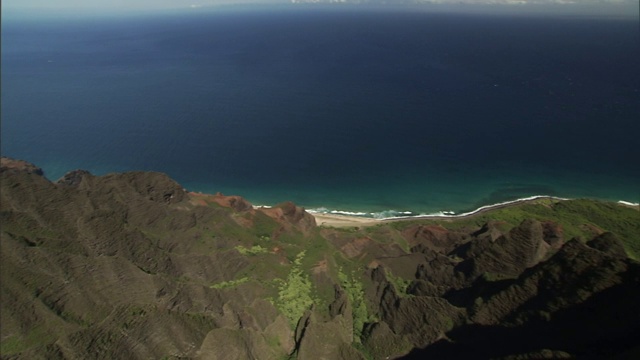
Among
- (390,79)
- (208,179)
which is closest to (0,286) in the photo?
Result: (208,179)

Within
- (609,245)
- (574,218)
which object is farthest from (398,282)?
(574,218)

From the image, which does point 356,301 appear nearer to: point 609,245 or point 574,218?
point 609,245

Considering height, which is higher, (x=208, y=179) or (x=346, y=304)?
(x=346, y=304)

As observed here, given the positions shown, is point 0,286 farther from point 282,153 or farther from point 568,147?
point 568,147

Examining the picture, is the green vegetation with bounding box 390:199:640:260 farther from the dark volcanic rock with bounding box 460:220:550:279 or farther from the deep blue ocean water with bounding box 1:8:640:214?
the dark volcanic rock with bounding box 460:220:550:279

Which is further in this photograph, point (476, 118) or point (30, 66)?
point (30, 66)
